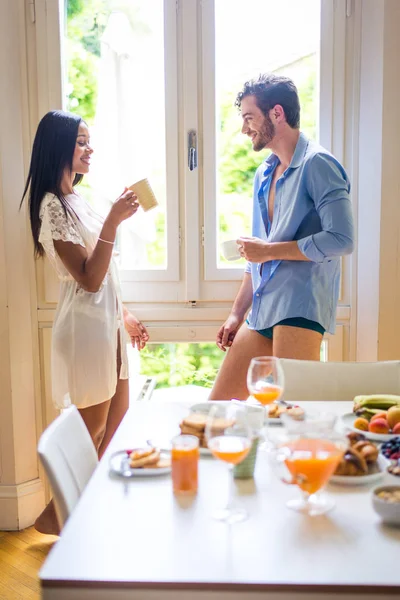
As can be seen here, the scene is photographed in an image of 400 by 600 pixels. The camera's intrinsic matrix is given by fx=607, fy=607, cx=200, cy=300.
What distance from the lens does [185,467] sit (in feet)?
3.67

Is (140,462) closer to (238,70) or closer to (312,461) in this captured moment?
(312,461)

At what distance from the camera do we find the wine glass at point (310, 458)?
99cm

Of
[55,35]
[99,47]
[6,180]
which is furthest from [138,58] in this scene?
[6,180]

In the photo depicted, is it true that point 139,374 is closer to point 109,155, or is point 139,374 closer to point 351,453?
point 109,155

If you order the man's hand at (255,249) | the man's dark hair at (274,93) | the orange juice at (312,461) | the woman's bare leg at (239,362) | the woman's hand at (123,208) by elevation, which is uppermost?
the man's dark hair at (274,93)

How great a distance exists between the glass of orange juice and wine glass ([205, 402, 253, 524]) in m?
0.06

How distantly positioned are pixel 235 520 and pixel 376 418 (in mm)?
526

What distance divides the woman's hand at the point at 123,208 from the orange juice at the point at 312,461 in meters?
1.32

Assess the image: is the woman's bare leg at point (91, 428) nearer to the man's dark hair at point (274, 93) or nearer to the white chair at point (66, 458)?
the white chair at point (66, 458)

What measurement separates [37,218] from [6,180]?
396 millimetres

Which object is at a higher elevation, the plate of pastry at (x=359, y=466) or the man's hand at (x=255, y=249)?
the man's hand at (x=255, y=249)

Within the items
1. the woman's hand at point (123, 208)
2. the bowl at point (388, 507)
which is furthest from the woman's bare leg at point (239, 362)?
the bowl at point (388, 507)

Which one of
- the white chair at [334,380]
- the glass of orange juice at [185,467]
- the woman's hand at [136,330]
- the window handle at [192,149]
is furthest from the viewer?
the window handle at [192,149]

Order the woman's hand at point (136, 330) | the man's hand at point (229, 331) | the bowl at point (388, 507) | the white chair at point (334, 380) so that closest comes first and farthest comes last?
the bowl at point (388, 507) → the white chair at point (334, 380) → the man's hand at point (229, 331) → the woman's hand at point (136, 330)
